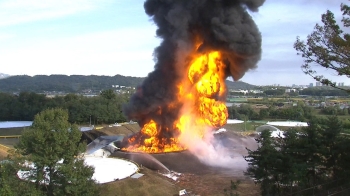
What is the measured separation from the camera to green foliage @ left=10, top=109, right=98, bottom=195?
21.0 m

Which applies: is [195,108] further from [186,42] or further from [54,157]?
[54,157]

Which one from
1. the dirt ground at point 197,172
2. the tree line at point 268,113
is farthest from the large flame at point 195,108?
the tree line at point 268,113

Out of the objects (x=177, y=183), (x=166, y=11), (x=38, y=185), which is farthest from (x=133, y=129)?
(x=38, y=185)

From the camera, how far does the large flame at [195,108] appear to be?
4294 cm

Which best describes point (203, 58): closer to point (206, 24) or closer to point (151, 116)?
point (206, 24)

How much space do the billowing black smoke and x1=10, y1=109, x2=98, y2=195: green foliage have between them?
69.3 ft

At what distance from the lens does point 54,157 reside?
21.4 meters

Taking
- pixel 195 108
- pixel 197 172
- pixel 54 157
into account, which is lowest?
pixel 197 172

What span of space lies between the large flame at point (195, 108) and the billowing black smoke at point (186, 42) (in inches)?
30.5

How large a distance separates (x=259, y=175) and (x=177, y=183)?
1234 centimetres

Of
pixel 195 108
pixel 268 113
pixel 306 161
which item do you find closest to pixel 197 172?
pixel 195 108

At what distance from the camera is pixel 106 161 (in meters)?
36.9

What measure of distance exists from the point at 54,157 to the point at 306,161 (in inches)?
604

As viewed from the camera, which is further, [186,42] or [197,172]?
[186,42]
